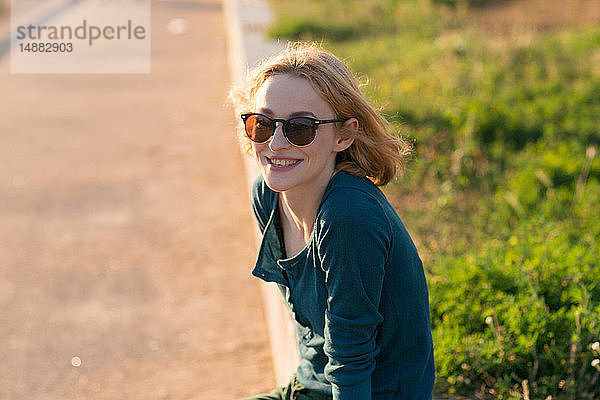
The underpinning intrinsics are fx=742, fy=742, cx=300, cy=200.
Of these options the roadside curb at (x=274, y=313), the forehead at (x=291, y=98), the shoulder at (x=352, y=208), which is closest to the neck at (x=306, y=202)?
the shoulder at (x=352, y=208)

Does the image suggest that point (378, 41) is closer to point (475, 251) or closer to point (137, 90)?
point (137, 90)

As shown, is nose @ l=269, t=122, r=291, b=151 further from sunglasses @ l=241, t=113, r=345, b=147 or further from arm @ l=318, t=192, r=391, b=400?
arm @ l=318, t=192, r=391, b=400

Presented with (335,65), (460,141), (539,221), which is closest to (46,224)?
(460,141)

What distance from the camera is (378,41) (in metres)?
Result: 9.57

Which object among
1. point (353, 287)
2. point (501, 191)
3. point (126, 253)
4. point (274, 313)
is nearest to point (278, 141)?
point (353, 287)

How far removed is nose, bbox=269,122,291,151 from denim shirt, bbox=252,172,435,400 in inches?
6.9

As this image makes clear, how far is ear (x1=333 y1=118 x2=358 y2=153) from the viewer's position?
7.29ft

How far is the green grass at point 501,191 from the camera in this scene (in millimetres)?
2955

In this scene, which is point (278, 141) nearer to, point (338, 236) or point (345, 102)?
point (345, 102)

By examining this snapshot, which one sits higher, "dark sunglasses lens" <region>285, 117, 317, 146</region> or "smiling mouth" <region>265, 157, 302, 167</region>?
"dark sunglasses lens" <region>285, 117, 317, 146</region>

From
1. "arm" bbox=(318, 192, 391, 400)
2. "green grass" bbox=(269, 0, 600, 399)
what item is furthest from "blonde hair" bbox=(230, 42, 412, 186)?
"green grass" bbox=(269, 0, 600, 399)

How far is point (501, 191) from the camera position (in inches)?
195

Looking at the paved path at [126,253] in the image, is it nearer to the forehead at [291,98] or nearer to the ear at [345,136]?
the ear at [345,136]

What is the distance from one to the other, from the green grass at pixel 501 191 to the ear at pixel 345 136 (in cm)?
109
